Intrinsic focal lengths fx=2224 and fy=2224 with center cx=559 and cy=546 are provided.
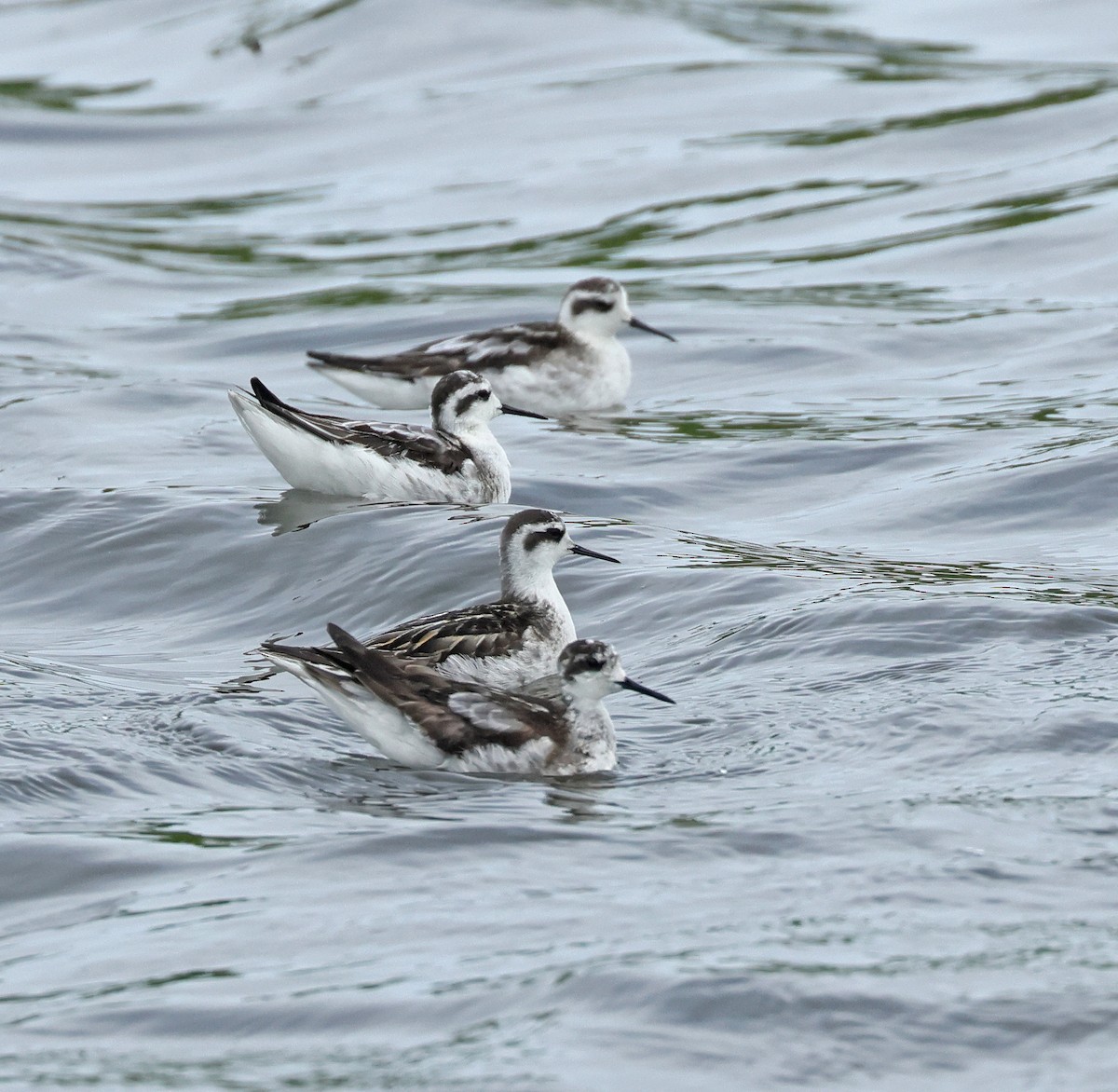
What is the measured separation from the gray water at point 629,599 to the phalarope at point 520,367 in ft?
1.55

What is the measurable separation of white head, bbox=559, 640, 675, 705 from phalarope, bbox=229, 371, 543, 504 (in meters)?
5.01

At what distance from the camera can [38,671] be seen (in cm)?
1086

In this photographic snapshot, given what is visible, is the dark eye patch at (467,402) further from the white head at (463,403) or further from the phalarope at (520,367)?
the phalarope at (520,367)

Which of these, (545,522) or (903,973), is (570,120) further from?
(903,973)

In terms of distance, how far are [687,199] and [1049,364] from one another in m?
8.64

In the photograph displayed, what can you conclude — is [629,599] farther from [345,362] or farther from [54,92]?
[54,92]

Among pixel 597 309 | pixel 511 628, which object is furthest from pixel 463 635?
pixel 597 309

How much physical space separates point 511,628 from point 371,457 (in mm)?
3843

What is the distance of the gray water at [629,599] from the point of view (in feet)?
22.8

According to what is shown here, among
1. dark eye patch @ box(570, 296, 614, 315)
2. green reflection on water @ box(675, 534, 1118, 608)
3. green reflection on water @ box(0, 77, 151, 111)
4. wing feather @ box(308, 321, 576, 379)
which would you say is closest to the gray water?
green reflection on water @ box(675, 534, 1118, 608)

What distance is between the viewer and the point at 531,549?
443 inches

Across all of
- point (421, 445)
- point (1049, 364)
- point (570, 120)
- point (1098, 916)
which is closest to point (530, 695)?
point (1098, 916)

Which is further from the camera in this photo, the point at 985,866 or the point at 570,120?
the point at 570,120

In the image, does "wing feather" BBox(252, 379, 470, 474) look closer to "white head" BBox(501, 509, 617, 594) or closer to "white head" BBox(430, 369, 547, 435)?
"white head" BBox(430, 369, 547, 435)
